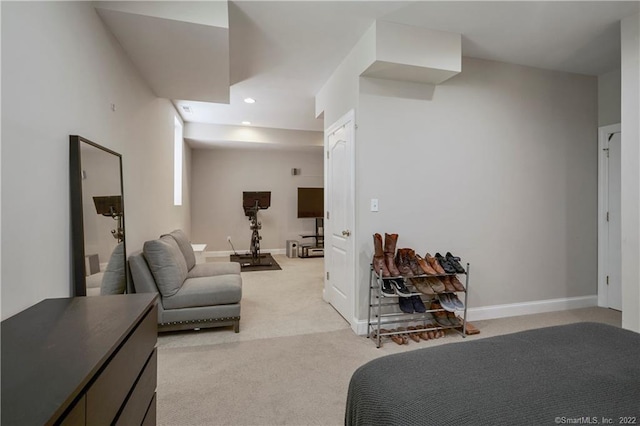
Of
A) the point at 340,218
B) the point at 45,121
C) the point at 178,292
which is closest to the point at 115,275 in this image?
the point at 178,292

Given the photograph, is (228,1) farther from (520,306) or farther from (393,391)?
(520,306)

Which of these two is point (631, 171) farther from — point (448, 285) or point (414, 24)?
point (414, 24)

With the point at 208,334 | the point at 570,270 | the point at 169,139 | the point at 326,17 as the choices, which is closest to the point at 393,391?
the point at 208,334

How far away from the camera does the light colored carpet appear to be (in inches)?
68.8

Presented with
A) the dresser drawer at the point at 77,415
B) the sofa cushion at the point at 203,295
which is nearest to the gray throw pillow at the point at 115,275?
the sofa cushion at the point at 203,295

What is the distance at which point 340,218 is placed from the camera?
3236 millimetres

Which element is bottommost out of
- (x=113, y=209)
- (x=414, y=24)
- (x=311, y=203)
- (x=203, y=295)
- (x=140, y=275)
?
(x=203, y=295)

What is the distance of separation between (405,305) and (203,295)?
182 cm

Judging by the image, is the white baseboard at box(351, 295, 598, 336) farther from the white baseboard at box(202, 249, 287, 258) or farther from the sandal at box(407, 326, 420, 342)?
the white baseboard at box(202, 249, 287, 258)

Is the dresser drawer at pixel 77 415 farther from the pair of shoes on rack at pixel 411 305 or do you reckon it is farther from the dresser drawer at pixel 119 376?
the pair of shoes on rack at pixel 411 305

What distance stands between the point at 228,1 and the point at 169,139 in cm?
259

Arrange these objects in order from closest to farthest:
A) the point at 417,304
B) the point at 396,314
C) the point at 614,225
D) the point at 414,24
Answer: the point at 414,24 < the point at 417,304 < the point at 396,314 < the point at 614,225

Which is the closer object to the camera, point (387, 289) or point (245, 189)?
point (387, 289)

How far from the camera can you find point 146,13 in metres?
1.87
